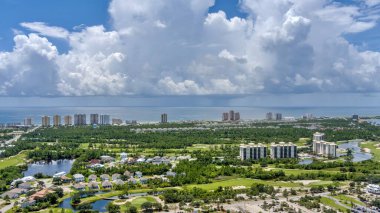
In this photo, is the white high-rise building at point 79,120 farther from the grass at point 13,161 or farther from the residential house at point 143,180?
the residential house at point 143,180

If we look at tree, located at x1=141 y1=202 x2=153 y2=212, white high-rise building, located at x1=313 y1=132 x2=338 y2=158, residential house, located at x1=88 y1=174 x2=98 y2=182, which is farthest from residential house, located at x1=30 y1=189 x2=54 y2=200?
white high-rise building, located at x1=313 y1=132 x2=338 y2=158

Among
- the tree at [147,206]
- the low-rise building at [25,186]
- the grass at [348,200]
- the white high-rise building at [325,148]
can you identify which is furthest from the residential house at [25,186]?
the white high-rise building at [325,148]

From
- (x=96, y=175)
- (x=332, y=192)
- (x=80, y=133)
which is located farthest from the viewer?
(x=80, y=133)

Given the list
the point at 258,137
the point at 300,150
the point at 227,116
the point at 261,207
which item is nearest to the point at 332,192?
the point at 261,207

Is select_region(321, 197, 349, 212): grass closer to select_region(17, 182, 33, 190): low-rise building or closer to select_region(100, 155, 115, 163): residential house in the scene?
select_region(17, 182, 33, 190): low-rise building

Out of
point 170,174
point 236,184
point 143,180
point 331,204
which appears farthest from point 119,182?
point 331,204

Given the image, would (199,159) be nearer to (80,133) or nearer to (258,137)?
(258,137)
